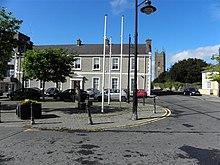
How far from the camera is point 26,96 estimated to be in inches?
976

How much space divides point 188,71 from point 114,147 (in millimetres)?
67230

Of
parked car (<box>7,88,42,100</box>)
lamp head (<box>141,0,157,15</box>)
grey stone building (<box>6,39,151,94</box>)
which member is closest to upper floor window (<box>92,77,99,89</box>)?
grey stone building (<box>6,39,151,94</box>)

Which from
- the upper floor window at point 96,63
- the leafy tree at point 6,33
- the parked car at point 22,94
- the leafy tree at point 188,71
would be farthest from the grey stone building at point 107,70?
the leafy tree at point 188,71

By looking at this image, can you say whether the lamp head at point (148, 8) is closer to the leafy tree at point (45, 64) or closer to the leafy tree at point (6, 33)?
the leafy tree at point (6, 33)

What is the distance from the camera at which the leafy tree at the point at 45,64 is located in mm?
22219

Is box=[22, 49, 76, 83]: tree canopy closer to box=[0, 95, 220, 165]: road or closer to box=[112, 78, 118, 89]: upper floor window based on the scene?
box=[112, 78, 118, 89]: upper floor window

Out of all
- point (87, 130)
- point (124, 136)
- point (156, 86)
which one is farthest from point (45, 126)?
point (156, 86)

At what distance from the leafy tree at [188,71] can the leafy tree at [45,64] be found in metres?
53.3

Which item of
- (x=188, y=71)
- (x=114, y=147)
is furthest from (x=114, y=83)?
(x=188, y=71)

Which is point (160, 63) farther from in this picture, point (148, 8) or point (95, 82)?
point (148, 8)

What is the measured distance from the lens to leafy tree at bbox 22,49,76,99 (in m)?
22.2

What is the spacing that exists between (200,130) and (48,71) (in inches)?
689

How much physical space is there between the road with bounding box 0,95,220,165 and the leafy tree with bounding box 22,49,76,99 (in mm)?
13972

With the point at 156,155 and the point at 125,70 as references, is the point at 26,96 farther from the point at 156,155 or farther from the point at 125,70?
the point at 156,155
